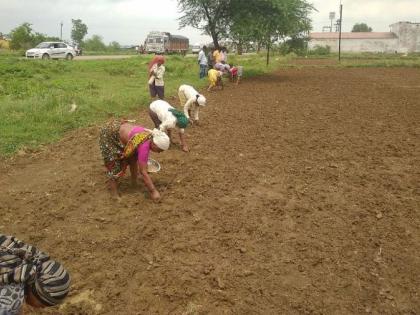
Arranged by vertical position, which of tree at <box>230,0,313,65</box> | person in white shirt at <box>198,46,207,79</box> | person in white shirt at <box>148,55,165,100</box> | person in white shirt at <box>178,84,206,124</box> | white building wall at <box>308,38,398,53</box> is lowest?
person in white shirt at <box>178,84,206,124</box>

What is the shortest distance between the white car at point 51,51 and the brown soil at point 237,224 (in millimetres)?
21254

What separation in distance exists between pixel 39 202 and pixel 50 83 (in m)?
10.6

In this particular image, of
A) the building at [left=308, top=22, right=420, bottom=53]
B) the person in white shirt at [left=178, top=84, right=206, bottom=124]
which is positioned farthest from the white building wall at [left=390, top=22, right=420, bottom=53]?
the person in white shirt at [left=178, top=84, right=206, bottom=124]

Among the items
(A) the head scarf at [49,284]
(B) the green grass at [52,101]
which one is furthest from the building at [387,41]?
(A) the head scarf at [49,284]

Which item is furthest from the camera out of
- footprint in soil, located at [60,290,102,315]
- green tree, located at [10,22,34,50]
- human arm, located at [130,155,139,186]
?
green tree, located at [10,22,34,50]

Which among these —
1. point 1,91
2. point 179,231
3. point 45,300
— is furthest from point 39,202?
point 1,91

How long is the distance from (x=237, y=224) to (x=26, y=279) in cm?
290

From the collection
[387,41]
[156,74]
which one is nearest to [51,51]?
[156,74]

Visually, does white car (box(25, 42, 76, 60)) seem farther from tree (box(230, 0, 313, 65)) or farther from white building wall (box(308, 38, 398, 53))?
white building wall (box(308, 38, 398, 53))

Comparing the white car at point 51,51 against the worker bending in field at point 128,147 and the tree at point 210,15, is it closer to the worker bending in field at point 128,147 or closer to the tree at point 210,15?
the tree at point 210,15

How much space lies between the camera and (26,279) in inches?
78.2

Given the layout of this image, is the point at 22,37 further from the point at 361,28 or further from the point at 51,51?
the point at 361,28

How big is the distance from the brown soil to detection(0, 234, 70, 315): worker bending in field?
1.41m

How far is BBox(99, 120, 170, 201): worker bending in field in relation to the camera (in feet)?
15.8
